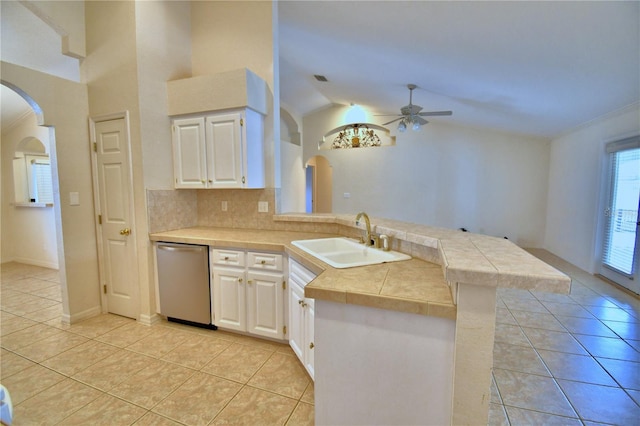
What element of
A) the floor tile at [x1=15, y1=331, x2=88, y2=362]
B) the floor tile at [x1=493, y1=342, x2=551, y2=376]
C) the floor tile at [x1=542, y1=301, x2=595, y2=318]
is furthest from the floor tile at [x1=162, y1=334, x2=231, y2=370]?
the floor tile at [x1=542, y1=301, x2=595, y2=318]

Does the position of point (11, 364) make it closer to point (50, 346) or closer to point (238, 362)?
point (50, 346)

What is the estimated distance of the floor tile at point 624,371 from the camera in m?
1.92

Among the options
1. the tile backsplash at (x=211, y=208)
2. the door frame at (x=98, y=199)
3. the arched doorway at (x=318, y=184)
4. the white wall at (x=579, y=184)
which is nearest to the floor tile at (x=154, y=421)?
the door frame at (x=98, y=199)

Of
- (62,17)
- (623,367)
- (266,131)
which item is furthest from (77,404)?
(623,367)

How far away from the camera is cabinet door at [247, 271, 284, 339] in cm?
229

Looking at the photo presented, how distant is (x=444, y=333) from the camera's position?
1.15 m

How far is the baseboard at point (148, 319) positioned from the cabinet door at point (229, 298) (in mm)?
744

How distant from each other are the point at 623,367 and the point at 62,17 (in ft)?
18.5

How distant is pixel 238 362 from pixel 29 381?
4.67 feet

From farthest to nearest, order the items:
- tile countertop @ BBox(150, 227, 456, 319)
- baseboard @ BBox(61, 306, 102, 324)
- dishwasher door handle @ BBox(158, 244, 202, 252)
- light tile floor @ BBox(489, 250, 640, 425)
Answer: baseboard @ BBox(61, 306, 102, 324)
dishwasher door handle @ BBox(158, 244, 202, 252)
light tile floor @ BBox(489, 250, 640, 425)
tile countertop @ BBox(150, 227, 456, 319)

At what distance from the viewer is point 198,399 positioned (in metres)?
1.78

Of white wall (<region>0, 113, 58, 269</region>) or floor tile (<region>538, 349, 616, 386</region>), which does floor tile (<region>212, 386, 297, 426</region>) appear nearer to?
floor tile (<region>538, 349, 616, 386</region>)

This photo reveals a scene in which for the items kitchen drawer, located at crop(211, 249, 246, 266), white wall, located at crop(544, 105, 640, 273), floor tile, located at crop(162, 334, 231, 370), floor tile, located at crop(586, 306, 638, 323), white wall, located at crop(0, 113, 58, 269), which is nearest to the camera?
floor tile, located at crop(162, 334, 231, 370)

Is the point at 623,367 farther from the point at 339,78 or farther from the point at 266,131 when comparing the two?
the point at 339,78
